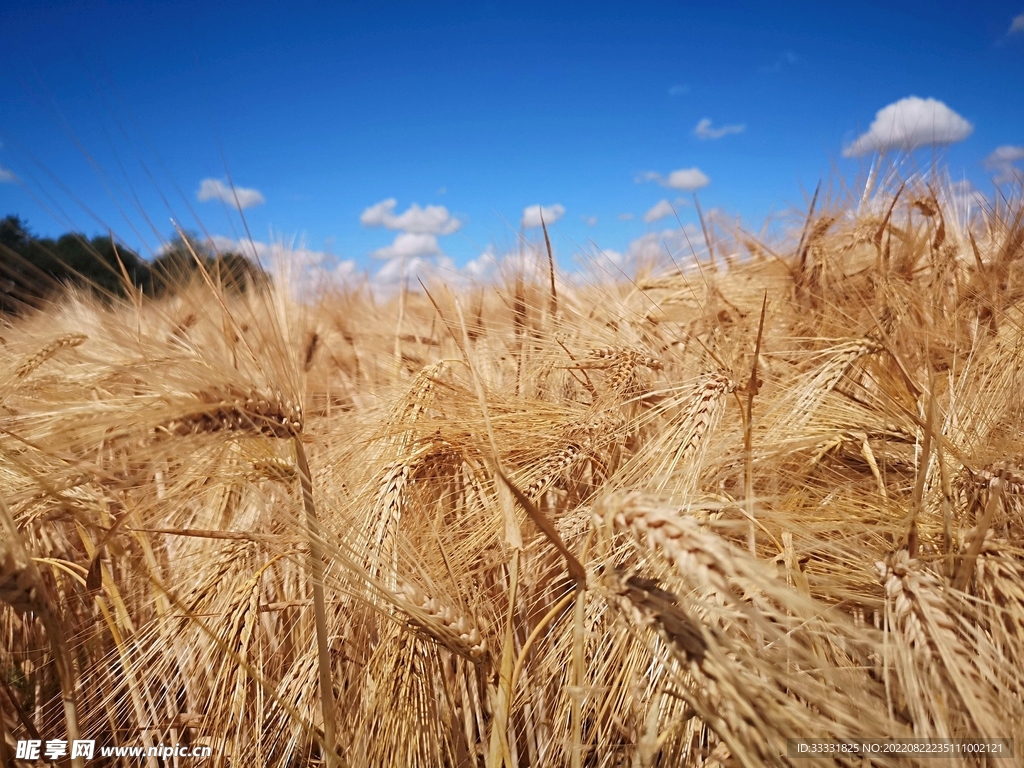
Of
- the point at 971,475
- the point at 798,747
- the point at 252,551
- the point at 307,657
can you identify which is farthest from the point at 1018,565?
the point at 252,551

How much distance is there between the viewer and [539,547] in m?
1.29

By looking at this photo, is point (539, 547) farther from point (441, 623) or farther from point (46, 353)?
point (46, 353)

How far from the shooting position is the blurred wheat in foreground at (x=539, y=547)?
2.28 ft

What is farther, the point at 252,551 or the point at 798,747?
the point at 252,551

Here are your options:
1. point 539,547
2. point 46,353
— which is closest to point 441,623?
point 539,547

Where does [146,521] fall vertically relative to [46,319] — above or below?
below

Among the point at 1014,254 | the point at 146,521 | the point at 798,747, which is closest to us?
the point at 798,747

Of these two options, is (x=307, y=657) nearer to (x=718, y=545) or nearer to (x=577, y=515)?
(x=577, y=515)

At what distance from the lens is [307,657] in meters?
1.13

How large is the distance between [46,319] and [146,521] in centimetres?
192

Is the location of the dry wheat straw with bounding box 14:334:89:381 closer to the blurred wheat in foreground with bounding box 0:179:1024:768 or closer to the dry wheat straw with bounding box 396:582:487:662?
the blurred wheat in foreground with bounding box 0:179:1024:768

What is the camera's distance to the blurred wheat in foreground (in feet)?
2.28

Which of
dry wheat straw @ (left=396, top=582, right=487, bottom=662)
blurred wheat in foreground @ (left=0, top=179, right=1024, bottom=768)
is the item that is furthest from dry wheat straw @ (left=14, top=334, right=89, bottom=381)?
dry wheat straw @ (left=396, top=582, right=487, bottom=662)

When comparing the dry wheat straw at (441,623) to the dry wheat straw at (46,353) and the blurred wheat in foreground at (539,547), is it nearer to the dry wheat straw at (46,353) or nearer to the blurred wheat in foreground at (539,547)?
the blurred wheat in foreground at (539,547)
